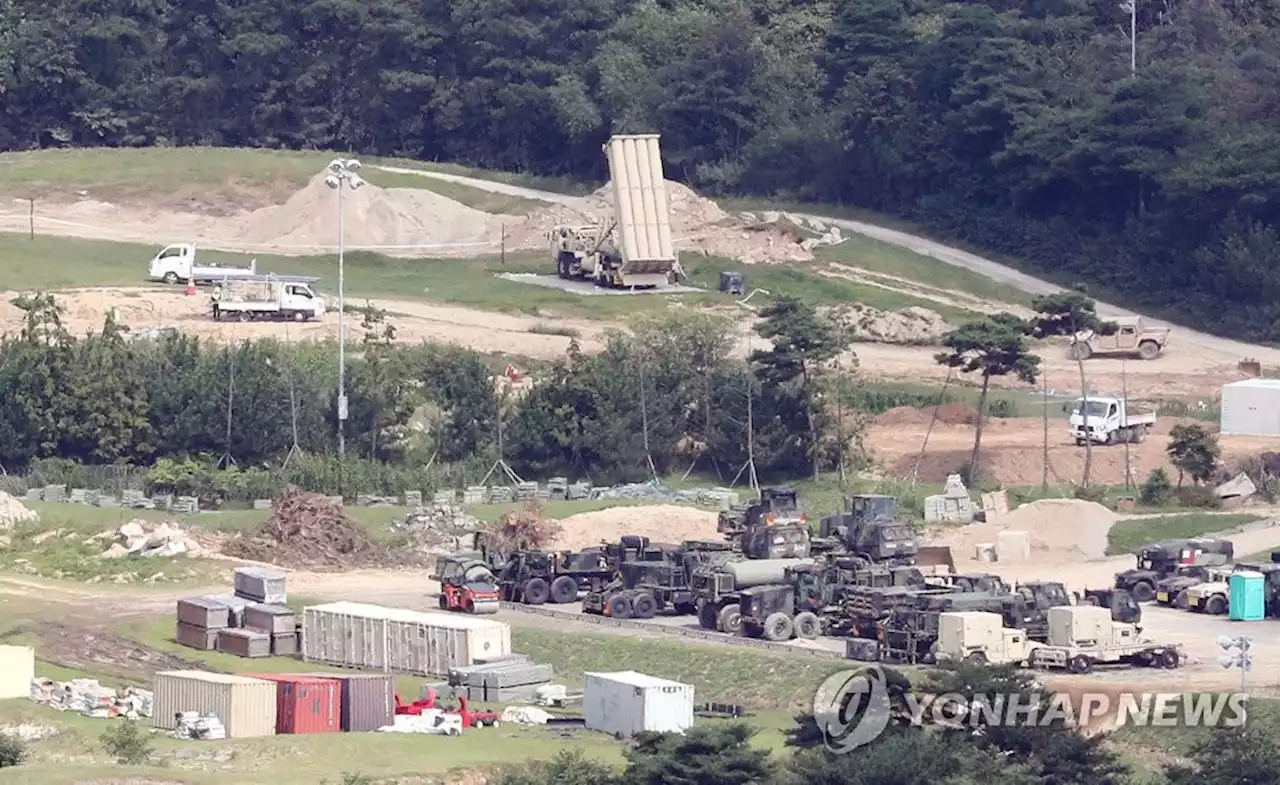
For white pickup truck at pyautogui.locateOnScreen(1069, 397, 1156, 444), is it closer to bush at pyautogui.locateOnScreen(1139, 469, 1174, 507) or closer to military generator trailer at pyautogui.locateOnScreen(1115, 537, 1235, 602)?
bush at pyautogui.locateOnScreen(1139, 469, 1174, 507)

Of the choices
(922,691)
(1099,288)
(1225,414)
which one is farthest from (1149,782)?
(1099,288)

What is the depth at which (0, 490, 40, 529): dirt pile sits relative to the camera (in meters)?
59.5

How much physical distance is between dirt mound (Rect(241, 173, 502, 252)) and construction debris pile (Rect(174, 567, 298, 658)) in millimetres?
42692

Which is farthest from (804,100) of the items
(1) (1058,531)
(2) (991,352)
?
(1) (1058,531)

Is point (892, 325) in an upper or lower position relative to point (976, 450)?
upper

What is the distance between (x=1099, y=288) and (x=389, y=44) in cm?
3330

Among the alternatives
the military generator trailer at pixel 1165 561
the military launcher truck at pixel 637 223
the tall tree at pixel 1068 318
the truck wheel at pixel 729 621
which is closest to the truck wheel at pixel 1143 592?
the military generator trailer at pixel 1165 561

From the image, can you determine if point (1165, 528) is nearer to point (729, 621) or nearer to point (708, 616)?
point (708, 616)

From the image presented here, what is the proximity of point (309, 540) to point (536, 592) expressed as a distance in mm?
6685

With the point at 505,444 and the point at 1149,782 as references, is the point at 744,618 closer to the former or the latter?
the point at 1149,782

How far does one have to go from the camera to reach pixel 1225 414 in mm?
71375

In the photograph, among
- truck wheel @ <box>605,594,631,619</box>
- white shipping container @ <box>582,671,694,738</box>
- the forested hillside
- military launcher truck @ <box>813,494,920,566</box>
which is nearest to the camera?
white shipping container @ <box>582,671,694,738</box>

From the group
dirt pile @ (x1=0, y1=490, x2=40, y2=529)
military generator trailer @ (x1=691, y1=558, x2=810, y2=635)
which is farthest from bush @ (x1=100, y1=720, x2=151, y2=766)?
dirt pile @ (x1=0, y1=490, x2=40, y2=529)

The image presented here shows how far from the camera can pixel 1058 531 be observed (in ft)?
195
